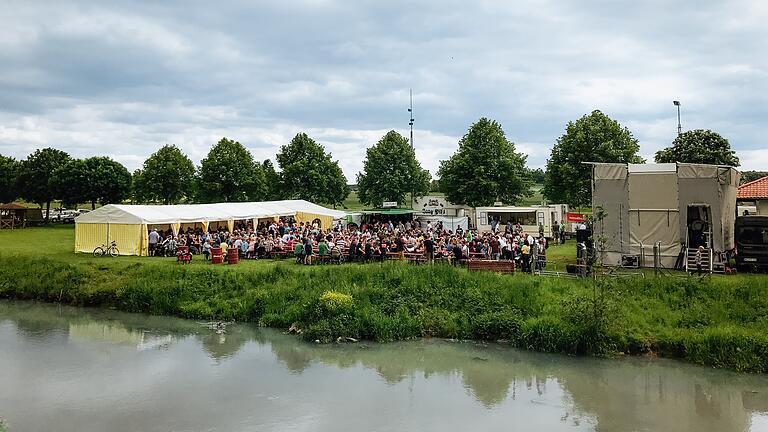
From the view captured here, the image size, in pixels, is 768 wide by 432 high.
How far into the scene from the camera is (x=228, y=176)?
45062mm

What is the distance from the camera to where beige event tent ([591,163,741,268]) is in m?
18.7

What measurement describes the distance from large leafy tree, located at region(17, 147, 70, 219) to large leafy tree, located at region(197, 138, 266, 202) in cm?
1313

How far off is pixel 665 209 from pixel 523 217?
1298cm

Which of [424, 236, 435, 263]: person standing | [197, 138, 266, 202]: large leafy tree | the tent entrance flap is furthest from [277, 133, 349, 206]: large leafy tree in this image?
the tent entrance flap

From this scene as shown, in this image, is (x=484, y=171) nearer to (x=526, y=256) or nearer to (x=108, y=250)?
(x=526, y=256)

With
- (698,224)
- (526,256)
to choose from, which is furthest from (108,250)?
(698,224)

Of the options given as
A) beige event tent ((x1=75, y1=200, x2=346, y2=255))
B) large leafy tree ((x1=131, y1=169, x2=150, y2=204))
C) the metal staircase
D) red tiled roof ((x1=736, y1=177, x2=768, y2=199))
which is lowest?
the metal staircase

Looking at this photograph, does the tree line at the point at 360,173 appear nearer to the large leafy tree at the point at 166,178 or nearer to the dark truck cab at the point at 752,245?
the large leafy tree at the point at 166,178

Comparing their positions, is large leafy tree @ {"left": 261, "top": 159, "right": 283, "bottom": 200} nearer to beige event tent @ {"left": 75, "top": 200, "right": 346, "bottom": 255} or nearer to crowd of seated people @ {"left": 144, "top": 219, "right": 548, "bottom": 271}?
beige event tent @ {"left": 75, "top": 200, "right": 346, "bottom": 255}

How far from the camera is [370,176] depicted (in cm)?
4697

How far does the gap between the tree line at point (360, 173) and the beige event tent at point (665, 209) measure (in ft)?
58.9

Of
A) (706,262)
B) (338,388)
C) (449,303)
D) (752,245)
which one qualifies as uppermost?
(752,245)

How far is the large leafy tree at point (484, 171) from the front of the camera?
40.9m

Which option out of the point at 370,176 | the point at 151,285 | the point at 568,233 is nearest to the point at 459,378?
the point at 151,285
